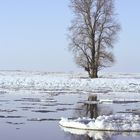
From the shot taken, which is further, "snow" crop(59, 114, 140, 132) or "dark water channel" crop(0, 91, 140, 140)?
"snow" crop(59, 114, 140, 132)

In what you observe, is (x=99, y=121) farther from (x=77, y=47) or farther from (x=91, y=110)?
(x=77, y=47)

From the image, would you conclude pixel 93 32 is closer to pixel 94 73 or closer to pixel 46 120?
pixel 94 73

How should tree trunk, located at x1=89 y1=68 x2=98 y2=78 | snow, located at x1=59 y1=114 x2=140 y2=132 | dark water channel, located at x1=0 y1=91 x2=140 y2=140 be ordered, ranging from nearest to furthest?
dark water channel, located at x1=0 y1=91 x2=140 y2=140 < snow, located at x1=59 y1=114 x2=140 y2=132 < tree trunk, located at x1=89 y1=68 x2=98 y2=78

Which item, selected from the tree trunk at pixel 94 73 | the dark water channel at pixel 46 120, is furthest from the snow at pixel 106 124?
the tree trunk at pixel 94 73

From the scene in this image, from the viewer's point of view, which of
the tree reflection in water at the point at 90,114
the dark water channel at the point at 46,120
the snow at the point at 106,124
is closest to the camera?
the tree reflection in water at the point at 90,114

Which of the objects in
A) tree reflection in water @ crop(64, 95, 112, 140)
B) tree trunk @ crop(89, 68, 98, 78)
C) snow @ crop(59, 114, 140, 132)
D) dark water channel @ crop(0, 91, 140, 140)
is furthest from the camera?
tree trunk @ crop(89, 68, 98, 78)

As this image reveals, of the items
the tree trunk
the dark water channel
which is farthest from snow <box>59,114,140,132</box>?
the tree trunk

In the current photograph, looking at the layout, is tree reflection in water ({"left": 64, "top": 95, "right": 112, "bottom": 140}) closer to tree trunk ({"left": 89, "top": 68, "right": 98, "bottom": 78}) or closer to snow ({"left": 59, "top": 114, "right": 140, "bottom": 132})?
snow ({"left": 59, "top": 114, "right": 140, "bottom": 132})

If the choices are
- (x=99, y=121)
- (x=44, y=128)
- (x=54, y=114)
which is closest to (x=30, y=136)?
(x=44, y=128)

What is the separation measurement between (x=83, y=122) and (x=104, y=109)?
546cm

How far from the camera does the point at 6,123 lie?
16.5m

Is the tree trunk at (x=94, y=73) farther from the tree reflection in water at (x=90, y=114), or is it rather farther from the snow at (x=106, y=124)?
the snow at (x=106, y=124)

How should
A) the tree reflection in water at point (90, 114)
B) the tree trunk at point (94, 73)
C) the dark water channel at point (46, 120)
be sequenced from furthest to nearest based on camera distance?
the tree trunk at point (94, 73) → the dark water channel at point (46, 120) → the tree reflection in water at point (90, 114)

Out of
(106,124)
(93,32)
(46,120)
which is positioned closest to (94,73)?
(93,32)
